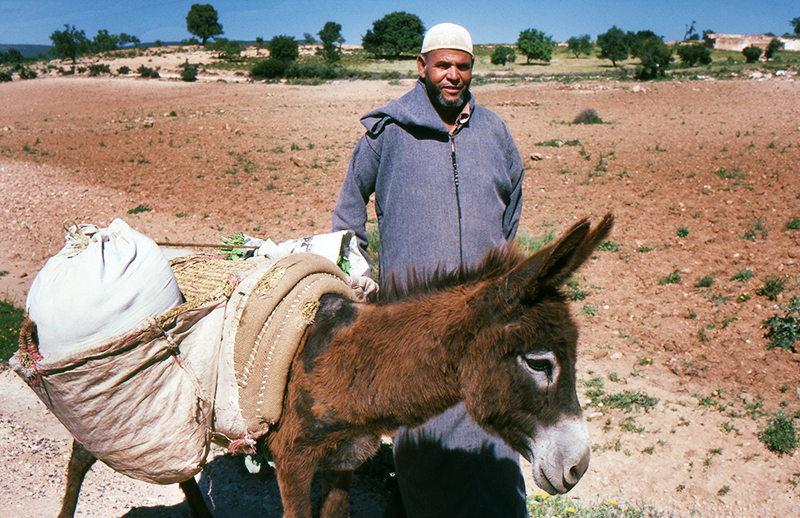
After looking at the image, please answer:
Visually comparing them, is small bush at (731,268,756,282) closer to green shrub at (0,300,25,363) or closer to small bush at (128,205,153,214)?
green shrub at (0,300,25,363)

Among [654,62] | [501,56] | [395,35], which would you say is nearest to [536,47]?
[501,56]

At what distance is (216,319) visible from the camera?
2.16 m

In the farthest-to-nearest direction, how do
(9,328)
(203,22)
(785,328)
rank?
(203,22), (9,328), (785,328)

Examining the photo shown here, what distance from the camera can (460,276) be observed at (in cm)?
203

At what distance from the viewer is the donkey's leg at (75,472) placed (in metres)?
2.73

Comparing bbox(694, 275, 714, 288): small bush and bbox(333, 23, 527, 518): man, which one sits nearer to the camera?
bbox(333, 23, 527, 518): man

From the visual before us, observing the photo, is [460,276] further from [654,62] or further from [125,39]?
[125,39]

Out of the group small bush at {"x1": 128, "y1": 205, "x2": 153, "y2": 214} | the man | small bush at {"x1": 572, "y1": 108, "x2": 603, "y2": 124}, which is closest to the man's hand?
the man

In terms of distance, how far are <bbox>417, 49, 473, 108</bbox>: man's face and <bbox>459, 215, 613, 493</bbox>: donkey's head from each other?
124cm

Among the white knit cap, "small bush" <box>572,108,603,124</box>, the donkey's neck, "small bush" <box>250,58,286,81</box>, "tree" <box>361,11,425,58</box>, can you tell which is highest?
Answer: "tree" <box>361,11,425,58</box>

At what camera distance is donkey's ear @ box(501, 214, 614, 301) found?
1573mm

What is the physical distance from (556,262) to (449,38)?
156 cm

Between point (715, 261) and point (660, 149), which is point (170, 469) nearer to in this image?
point (715, 261)

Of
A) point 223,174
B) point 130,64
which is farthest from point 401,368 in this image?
point 130,64
